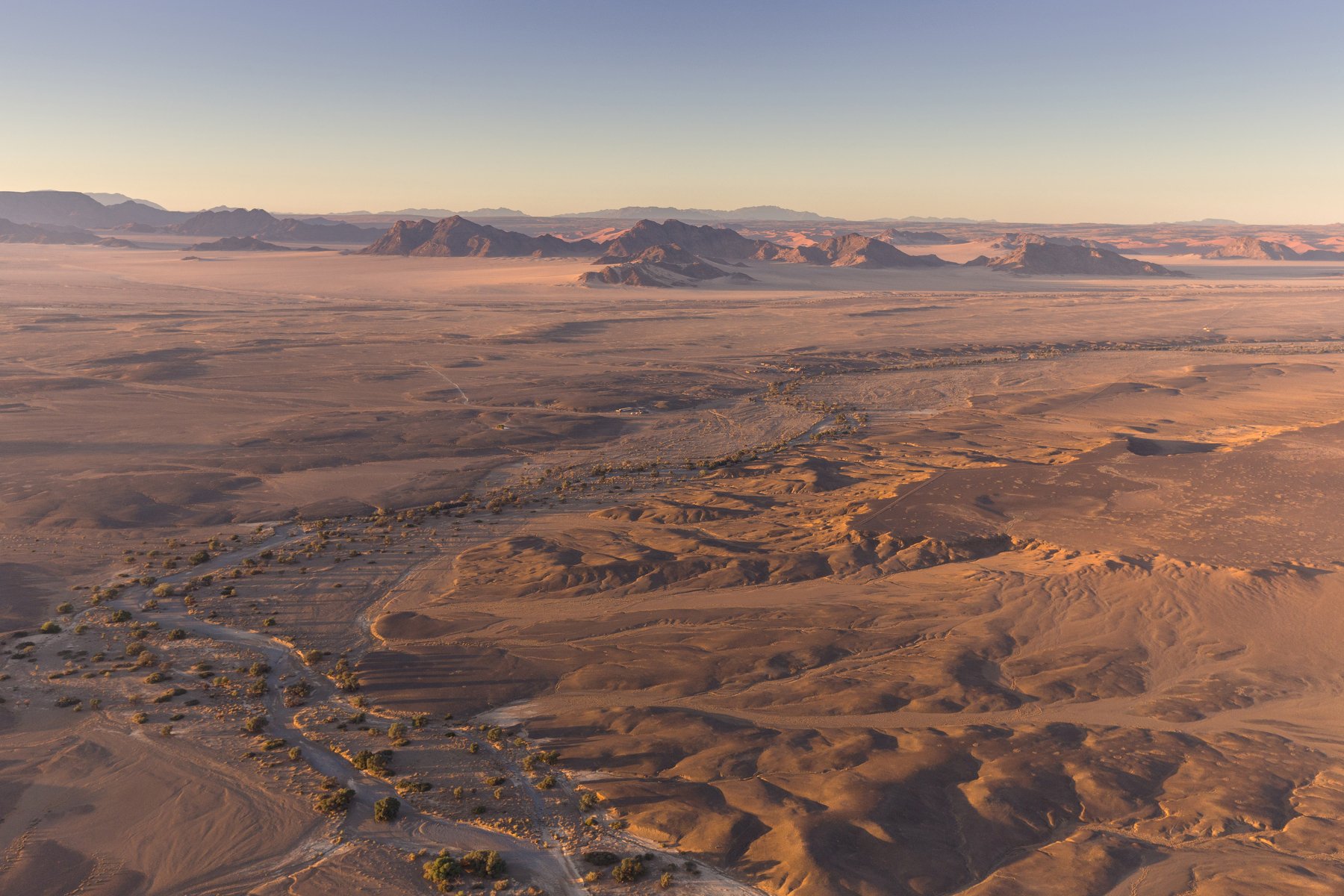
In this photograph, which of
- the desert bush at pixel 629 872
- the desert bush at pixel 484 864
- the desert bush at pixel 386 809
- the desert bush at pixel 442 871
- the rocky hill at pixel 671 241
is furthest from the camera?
the rocky hill at pixel 671 241

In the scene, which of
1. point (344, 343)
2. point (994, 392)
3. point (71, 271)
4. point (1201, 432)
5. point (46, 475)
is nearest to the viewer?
point (46, 475)

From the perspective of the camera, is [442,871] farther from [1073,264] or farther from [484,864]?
[1073,264]

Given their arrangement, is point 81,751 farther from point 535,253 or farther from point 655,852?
point 535,253

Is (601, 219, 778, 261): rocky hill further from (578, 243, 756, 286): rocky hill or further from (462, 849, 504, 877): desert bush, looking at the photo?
(462, 849, 504, 877): desert bush

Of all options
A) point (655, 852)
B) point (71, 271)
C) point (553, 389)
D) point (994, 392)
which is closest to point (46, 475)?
point (553, 389)

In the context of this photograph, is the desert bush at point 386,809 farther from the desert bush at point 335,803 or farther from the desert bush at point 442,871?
the desert bush at point 442,871

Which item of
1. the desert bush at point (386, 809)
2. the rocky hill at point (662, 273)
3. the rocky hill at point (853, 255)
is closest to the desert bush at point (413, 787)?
the desert bush at point (386, 809)

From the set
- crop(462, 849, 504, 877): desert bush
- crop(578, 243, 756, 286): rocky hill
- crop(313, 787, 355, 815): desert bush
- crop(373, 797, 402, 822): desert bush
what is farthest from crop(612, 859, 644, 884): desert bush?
crop(578, 243, 756, 286): rocky hill
